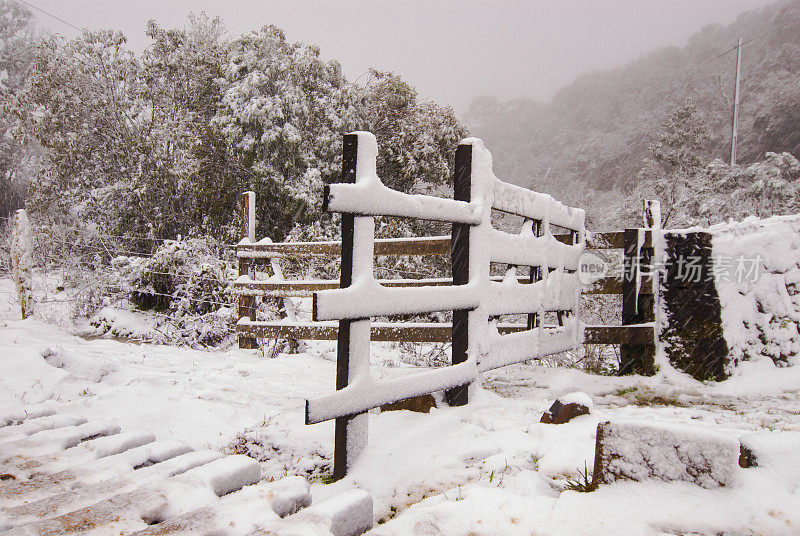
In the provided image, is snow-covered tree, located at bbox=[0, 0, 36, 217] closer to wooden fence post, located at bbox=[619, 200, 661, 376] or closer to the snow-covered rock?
wooden fence post, located at bbox=[619, 200, 661, 376]

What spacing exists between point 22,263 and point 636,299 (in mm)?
A: 8743

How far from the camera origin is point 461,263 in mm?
3031

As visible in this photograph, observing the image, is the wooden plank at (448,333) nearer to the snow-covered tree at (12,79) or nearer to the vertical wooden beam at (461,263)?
the vertical wooden beam at (461,263)

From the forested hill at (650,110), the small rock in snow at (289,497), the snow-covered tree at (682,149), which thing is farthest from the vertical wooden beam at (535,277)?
the forested hill at (650,110)

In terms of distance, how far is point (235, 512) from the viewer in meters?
1.42

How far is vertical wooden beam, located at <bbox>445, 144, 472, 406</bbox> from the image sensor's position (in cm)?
301

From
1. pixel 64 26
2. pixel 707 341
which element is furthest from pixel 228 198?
pixel 707 341

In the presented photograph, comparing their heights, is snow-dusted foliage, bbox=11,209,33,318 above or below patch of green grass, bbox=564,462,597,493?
above

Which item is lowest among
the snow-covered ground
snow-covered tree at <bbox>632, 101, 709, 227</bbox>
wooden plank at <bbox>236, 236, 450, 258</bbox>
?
the snow-covered ground

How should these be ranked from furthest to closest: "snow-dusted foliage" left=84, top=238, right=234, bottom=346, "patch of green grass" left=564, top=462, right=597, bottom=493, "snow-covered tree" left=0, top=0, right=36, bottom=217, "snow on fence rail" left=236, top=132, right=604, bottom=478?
"snow-covered tree" left=0, top=0, right=36, bottom=217 < "snow-dusted foliage" left=84, top=238, right=234, bottom=346 < "snow on fence rail" left=236, top=132, right=604, bottom=478 < "patch of green grass" left=564, top=462, right=597, bottom=493

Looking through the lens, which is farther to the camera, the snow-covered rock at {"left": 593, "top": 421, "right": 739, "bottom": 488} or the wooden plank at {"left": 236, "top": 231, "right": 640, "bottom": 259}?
the wooden plank at {"left": 236, "top": 231, "right": 640, "bottom": 259}

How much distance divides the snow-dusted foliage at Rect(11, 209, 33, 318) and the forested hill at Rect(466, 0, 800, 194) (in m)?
Result: 31.6

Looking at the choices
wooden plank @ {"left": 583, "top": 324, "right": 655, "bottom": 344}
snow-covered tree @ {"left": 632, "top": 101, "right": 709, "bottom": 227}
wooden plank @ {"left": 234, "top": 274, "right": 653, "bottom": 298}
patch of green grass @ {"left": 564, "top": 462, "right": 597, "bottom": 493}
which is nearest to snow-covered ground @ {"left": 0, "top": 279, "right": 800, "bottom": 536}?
patch of green grass @ {"left": 564, "top": 462, "right": 597, "bottom": 493}

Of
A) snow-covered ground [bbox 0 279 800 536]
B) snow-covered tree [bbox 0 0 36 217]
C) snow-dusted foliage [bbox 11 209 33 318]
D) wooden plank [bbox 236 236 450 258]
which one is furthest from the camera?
snow-covered tree [bbox 0 0 36 217]
